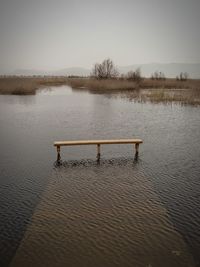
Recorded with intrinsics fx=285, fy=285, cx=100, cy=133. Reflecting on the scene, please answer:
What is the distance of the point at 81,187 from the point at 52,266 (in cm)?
385

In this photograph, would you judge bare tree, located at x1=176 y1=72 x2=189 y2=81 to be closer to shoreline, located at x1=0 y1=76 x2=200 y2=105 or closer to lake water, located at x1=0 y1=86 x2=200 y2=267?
shoreline, located at x1=0 y1=76 x2=200 y2=105

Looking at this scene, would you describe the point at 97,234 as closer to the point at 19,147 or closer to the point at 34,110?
the point at 19,147

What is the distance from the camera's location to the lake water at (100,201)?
6.10 metres

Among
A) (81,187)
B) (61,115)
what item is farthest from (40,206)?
(61,115)

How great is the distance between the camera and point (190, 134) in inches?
668

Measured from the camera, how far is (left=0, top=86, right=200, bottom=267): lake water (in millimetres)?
6098

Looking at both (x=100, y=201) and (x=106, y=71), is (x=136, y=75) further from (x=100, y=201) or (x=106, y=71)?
(x=100, y=201)

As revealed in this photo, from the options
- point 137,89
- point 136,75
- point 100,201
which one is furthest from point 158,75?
point 100,201

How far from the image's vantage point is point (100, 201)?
27.5ft

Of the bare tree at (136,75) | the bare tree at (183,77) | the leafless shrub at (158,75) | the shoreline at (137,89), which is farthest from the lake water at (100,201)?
the bare tree at (183,77)

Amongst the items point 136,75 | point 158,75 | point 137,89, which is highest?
point 158,75

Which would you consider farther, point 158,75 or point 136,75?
point 158,75

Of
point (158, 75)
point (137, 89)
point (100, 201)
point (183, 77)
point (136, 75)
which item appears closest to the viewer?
point (100, 201)

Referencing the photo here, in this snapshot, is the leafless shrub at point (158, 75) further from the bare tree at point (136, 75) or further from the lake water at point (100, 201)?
the lake water at point (100, 201)
